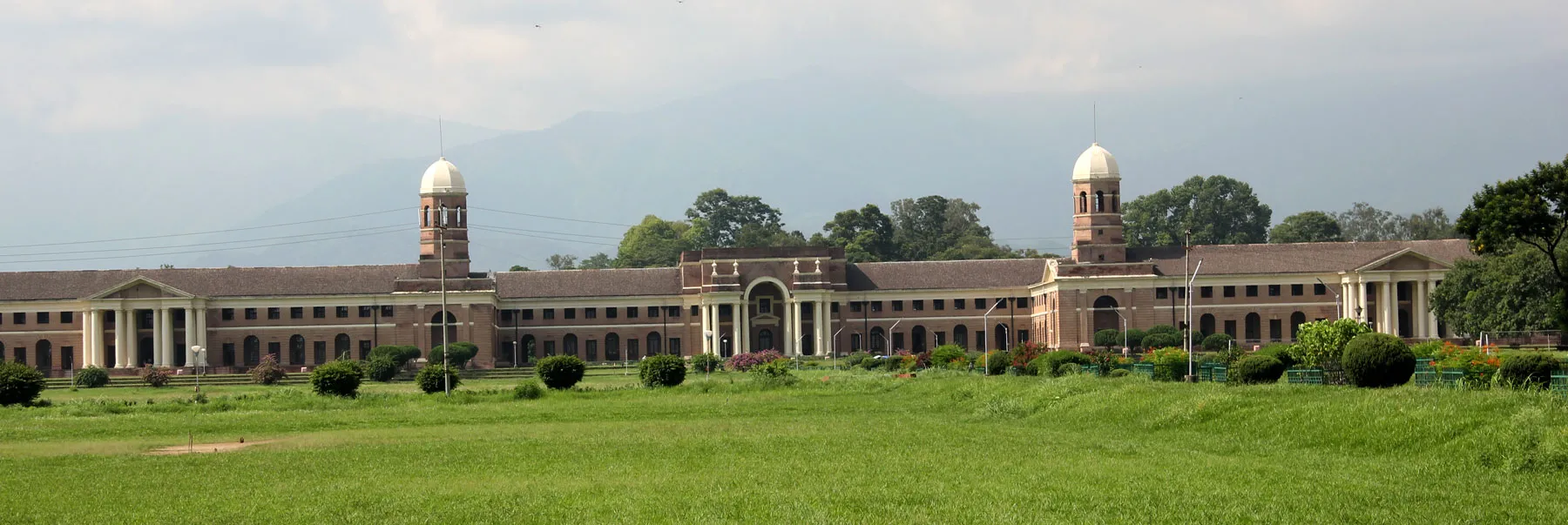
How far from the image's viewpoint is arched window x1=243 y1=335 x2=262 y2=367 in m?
88.9

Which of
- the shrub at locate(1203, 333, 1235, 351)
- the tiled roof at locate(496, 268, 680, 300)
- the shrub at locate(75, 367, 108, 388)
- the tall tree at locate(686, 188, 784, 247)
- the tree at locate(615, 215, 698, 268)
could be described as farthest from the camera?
the tall tree at locate(686, 188, 784, 247)

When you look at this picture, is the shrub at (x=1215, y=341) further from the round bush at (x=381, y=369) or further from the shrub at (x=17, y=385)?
the shrub at (x=17, y=385)

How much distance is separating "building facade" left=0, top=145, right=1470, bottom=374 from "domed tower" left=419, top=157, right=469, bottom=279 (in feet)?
0.33

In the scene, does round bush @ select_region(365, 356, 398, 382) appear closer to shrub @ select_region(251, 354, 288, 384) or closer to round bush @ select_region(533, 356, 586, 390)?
shrub @ select_region(251, 354, 288, 384)

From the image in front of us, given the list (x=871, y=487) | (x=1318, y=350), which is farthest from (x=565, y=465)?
(x=1318, y=350)

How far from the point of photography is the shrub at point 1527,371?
96.4 ft

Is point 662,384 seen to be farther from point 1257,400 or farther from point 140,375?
point 140,375

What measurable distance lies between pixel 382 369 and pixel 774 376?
24.5 m

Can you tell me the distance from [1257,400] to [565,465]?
11545 mm

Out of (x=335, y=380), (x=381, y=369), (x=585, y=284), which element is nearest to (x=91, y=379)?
(x=381, y=369)

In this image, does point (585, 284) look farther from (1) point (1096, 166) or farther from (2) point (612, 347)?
(1) point (1096, 166)

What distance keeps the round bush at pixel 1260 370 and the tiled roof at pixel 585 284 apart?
5964cm

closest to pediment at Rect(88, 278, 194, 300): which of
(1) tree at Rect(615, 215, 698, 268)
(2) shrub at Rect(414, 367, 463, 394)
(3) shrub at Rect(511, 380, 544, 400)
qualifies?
(2) shrub at Rect(414, 367, 463, 394)

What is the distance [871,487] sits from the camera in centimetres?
2041
